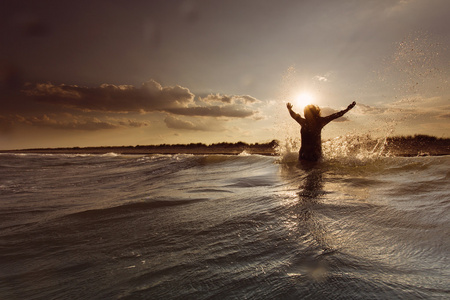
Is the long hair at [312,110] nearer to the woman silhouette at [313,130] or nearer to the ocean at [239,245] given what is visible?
the woman silhouette at [313,130]

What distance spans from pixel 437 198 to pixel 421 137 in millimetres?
15633

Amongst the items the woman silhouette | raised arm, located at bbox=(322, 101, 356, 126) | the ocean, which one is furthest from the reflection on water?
raised arm, located at bbox=(322, 101, 356, 126)

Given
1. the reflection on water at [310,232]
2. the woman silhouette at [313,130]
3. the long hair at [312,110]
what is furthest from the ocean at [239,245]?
the long hair at [312,110]

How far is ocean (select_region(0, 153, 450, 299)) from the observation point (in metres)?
1.43

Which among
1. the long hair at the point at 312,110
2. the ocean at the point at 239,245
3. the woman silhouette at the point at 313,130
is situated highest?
the long hair at the point at 312,110

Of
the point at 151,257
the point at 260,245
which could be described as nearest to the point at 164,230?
the point at 151,257

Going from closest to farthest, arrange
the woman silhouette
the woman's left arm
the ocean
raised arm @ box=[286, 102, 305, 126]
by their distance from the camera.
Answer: the ocean
the woman's left arm
the woman silhouette
raised arm @ box=[286, 102, 305, 126]

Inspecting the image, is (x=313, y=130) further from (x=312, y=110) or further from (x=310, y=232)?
(x=310, y=232)

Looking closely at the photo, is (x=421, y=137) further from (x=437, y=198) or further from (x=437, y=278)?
(x=437, y=278)

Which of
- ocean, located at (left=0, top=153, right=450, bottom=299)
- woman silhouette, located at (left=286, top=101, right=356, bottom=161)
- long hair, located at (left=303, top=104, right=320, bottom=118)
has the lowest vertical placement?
ocean, located at (left=0, top=153, right=450, bottom=299)

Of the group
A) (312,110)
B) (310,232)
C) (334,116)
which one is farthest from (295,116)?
(310,232)

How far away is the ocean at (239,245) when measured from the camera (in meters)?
1.43

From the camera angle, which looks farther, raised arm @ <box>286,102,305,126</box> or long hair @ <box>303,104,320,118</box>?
raised arm @ <box>286,102,305,126</box>

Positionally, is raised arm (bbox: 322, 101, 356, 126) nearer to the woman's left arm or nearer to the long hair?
the woman's left arm
